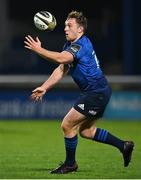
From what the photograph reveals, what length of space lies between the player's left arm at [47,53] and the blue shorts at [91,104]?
22.6 inches

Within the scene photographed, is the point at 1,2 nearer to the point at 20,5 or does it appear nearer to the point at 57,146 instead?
the point at 20,5

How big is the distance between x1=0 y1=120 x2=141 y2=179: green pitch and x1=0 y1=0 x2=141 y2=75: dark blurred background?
9.73 ft

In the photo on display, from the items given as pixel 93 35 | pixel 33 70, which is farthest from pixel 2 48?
pixel 93 35

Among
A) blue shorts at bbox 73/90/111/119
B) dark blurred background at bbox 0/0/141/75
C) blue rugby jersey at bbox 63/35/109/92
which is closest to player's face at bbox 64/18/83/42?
blue rugby jersey at bbox 63/35/109/92

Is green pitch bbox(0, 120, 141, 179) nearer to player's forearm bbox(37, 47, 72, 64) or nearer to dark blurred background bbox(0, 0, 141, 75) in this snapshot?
player's forearm bbox(37, 47, 72, 64)

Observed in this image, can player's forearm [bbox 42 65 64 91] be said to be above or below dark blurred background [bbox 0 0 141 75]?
above

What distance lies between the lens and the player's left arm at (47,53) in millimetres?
9992

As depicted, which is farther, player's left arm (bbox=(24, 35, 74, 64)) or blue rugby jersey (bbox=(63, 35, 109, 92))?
blue rugby jersey (bbox=(63, 35, 109, 92))

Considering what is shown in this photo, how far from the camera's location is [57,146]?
47.8ft

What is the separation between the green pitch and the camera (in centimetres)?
1031

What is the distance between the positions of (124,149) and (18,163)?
5.37ft

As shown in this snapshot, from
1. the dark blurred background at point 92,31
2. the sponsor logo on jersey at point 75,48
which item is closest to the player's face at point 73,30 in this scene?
the sponsor logo on jersey at point 75,48

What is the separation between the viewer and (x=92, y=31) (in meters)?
22.6

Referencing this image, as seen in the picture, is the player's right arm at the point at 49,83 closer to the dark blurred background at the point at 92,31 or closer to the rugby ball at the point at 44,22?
the rugby ball at the point at 44,22
